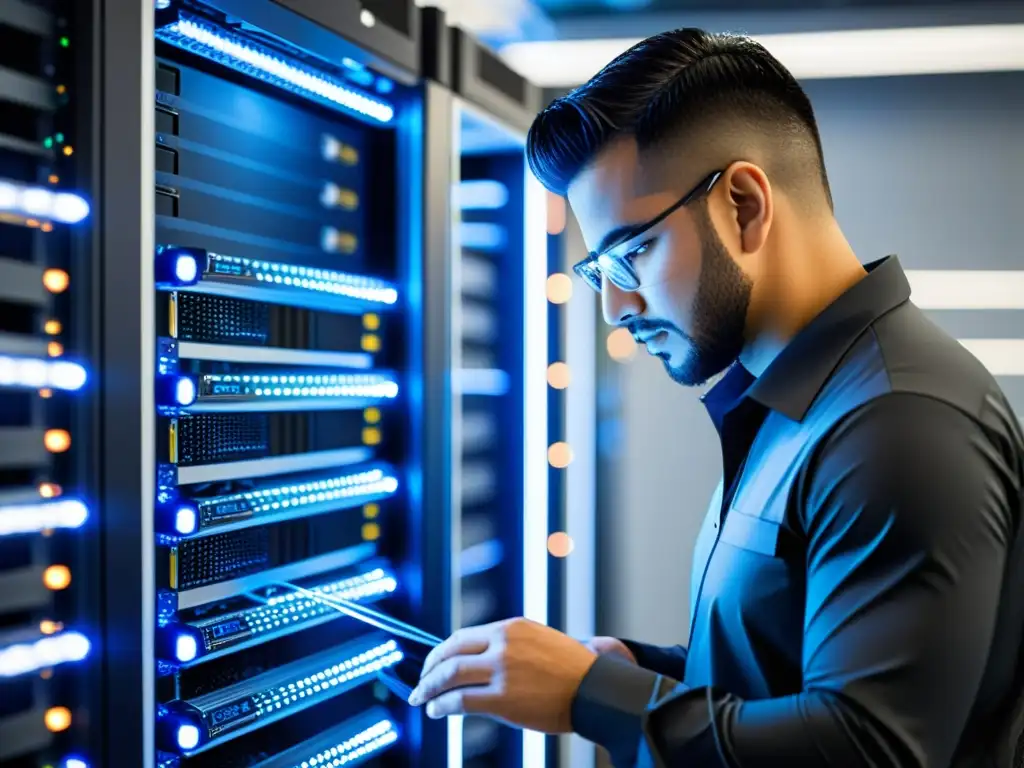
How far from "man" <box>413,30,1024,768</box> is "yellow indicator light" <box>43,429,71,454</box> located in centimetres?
54

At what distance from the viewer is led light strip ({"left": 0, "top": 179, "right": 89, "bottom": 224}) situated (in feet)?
3.32

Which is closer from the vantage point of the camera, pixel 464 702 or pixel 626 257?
pixel 464 702

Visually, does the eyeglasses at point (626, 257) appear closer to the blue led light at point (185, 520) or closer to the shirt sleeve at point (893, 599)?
the shirt sleeve at point (893, 599)

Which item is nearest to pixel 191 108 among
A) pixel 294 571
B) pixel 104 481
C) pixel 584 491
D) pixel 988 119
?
pixel 104 481

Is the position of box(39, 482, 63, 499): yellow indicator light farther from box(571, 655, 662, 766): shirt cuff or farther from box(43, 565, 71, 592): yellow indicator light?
box(571, 655, 662, 766): shirt cuff

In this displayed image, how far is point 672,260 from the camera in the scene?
1140 millimetres

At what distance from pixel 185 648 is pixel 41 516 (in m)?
0.35

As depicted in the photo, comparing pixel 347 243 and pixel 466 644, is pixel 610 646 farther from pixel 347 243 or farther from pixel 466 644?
pixel 347 243

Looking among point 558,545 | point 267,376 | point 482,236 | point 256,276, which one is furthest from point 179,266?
point 558,545

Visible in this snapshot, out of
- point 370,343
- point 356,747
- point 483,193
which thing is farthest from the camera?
point 483,193

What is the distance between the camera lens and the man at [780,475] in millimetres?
837

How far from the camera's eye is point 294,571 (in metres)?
1.55

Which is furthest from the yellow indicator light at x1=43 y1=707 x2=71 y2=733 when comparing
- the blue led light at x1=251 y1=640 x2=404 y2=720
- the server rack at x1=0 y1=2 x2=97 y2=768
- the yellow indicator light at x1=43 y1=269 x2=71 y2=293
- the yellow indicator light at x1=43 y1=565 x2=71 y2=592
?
the yellow indicator light at x1=43 y1=269 x2=71 y2=293

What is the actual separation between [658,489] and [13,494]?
2.02m
